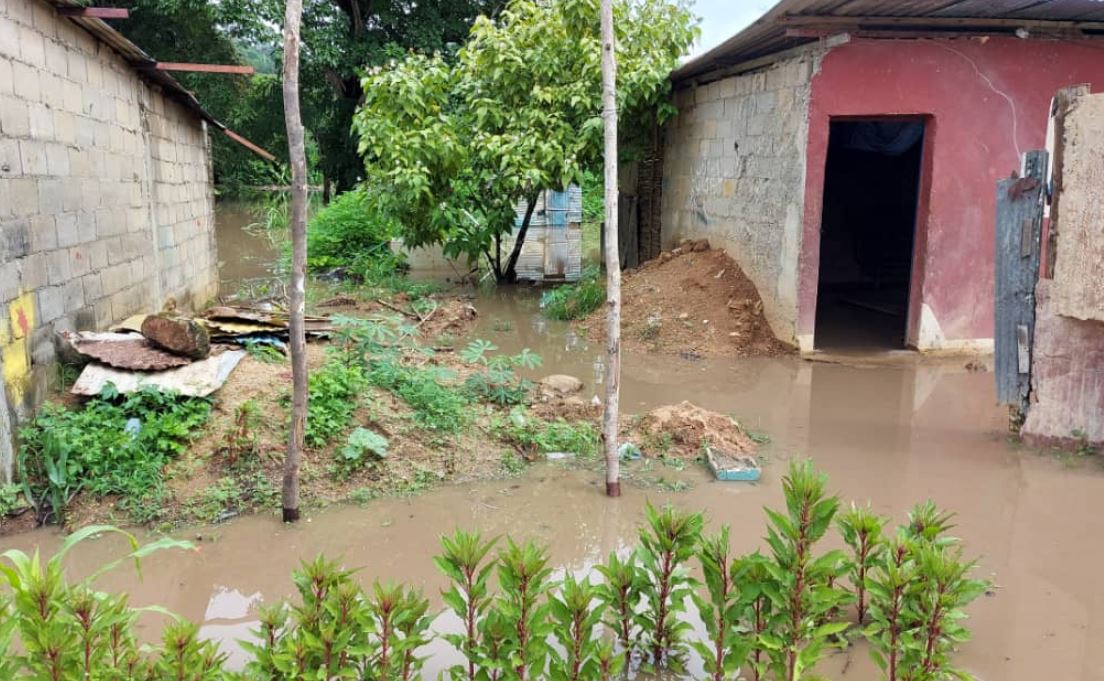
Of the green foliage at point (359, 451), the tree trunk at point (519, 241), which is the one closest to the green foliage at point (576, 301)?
the tree trunk at point (519, 241)

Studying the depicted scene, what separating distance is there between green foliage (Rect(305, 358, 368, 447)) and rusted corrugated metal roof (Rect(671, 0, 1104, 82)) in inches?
179

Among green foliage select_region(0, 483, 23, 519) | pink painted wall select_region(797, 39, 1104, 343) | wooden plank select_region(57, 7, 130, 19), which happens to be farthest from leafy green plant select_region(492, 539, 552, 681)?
pink painted wall select_region(797, 39, 1104, 343)

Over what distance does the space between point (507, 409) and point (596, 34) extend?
249 inches

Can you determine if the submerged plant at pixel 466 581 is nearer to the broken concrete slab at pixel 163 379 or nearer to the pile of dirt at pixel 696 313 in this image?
the broken concrete slab at pixel 163 379

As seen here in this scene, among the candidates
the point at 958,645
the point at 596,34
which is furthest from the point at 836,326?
the point at 958,645

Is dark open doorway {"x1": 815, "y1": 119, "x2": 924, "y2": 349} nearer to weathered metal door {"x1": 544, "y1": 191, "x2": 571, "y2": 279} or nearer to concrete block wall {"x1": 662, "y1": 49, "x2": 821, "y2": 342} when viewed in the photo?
concrete block wall {"x1": 662, "y1": 49, "x2": 821, "y2": 342}

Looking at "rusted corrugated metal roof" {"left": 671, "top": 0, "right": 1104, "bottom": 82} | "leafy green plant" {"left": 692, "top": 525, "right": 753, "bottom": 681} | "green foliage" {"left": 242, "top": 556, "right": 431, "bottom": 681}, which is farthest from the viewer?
"rusted corrugated metal roof" {"left": 671, "top": 0, "right": 1104, "bottom": 82}

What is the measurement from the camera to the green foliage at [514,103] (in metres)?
10.3

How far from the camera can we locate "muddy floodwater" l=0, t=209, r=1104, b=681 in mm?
3424

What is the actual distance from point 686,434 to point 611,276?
139cm

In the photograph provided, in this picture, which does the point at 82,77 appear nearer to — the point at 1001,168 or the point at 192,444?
the point at 192,444

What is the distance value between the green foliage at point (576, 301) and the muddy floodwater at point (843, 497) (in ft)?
11.6

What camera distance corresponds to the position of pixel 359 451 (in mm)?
4910

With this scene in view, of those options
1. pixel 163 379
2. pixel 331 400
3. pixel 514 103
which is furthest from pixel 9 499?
pixel 514 103
